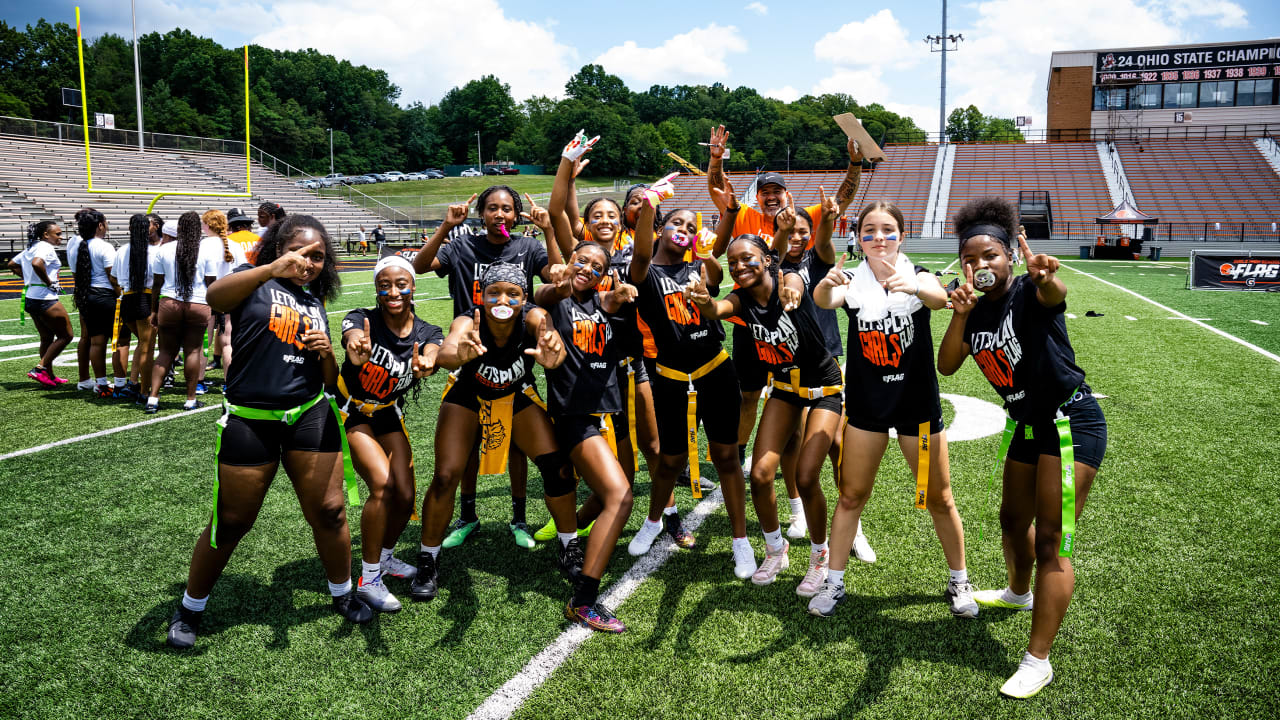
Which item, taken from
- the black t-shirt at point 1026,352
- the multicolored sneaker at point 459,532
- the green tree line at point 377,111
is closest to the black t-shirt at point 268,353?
the multicolored sneaker at point 459,532

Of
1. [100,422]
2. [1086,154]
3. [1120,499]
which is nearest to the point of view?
[1120,499]

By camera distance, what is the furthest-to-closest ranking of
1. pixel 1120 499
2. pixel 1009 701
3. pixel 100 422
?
pixel 100 422 < pixel 1120 499 < pixel 1009 701

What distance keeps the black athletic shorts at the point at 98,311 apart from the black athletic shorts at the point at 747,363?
28.1 feet

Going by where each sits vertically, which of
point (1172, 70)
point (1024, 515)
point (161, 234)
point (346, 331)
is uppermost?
point (1172, 70)

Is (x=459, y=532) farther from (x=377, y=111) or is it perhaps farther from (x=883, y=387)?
(x=377, y=111)

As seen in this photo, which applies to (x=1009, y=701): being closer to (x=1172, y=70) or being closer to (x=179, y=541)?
(x=179, y=541)

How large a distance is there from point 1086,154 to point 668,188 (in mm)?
59347

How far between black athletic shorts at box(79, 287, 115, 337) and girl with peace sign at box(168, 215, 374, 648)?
7.07 metres

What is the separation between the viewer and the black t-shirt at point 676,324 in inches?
193

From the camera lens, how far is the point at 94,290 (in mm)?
9500

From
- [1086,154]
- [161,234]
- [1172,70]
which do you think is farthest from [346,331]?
[1172,70]

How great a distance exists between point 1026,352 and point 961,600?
4.92ft

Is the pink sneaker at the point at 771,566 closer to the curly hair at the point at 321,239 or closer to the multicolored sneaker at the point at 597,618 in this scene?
the multicolored sneaker at the point at 597,618

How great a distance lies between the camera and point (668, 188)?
5.31 meters
